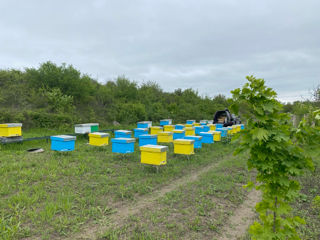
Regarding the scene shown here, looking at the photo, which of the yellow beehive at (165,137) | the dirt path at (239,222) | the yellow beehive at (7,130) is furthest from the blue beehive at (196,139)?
the yellow beehive at (7,130)

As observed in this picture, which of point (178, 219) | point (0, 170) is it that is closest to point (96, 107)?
point (0, 170)

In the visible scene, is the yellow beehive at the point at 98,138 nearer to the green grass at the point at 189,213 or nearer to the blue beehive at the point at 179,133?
the blue beehive at the point at 179,133

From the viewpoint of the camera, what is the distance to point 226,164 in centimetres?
703

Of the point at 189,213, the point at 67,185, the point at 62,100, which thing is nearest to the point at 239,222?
the point at 189,213

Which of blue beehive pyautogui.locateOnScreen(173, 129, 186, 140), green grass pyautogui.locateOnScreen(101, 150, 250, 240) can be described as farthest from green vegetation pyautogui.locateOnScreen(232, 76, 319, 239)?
blue beehive pyautogui.locateOnScreen(173, 129, 186, 140)

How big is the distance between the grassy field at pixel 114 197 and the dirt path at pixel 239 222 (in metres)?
0.10

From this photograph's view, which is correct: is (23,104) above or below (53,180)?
above

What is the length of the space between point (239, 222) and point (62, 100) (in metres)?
11.6

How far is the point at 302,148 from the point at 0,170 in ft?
20.3

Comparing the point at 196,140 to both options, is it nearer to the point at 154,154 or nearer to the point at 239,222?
the point at 154,154

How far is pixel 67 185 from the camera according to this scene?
4.75m

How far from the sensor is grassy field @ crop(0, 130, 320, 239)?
319 centimetres

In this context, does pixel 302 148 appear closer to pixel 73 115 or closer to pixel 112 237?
pixel 112 237

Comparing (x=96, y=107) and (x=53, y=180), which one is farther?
(x=96, y=107)
